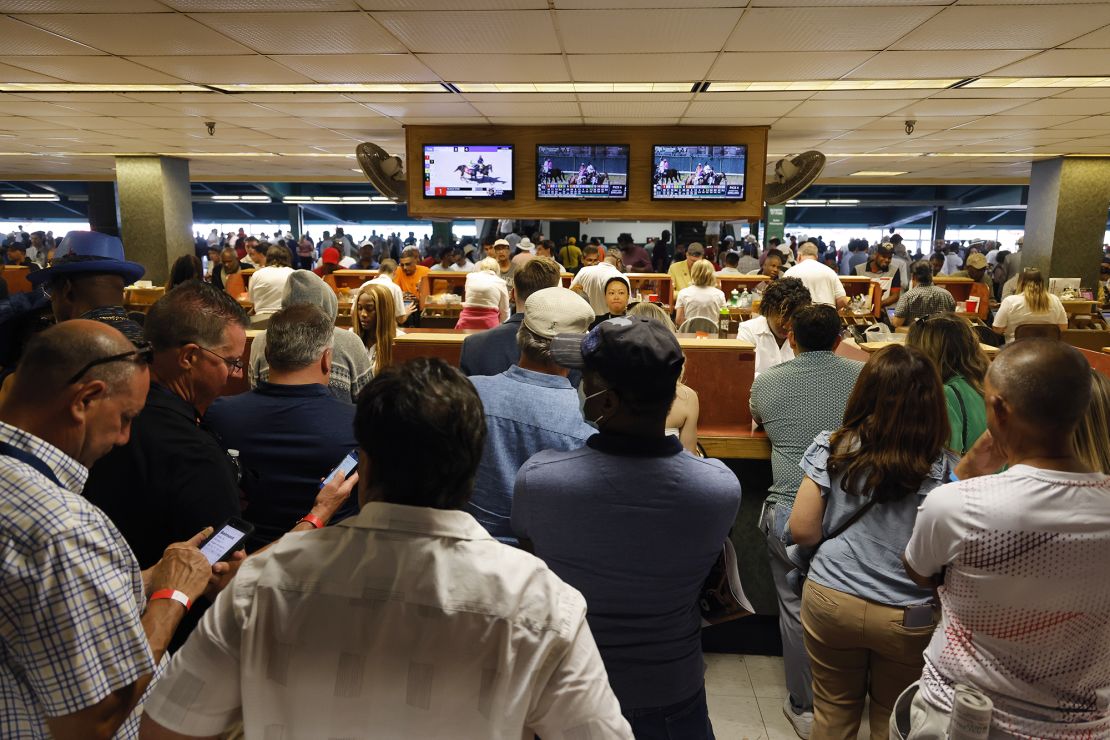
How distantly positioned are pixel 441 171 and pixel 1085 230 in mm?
8832

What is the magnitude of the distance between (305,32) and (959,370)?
363cm

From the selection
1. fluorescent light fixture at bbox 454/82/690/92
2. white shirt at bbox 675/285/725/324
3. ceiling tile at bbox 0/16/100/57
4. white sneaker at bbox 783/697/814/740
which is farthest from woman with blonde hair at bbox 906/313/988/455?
ceiling tile at bbox 0/16/100/57

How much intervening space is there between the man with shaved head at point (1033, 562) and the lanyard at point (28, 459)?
5.55 ft

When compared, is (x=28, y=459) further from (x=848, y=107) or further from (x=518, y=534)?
(x=848, y=107)

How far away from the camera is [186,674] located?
0.98 m

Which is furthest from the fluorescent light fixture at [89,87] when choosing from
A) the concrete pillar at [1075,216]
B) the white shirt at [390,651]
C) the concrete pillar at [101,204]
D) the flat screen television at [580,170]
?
the concrete pillar at [101,204]

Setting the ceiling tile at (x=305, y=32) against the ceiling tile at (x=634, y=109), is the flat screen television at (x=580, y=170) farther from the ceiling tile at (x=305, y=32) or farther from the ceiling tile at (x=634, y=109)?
the ceiling tile at (x=305, y=32)

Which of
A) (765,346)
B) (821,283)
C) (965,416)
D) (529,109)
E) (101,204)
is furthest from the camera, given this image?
(101,204)

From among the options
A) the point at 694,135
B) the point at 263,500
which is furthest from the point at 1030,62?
the point at 263,500

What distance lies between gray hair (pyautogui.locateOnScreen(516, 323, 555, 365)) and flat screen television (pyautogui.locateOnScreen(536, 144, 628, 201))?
5.83 m

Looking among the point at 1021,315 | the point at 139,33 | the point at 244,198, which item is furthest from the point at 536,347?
the point at 244,198

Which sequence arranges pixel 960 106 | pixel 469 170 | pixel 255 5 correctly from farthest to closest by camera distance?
pixel 469 170, pixel 960 106, pixel 255 5

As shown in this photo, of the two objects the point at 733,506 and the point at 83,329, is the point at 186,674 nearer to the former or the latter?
the point at 83,329

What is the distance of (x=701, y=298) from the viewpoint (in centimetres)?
663
